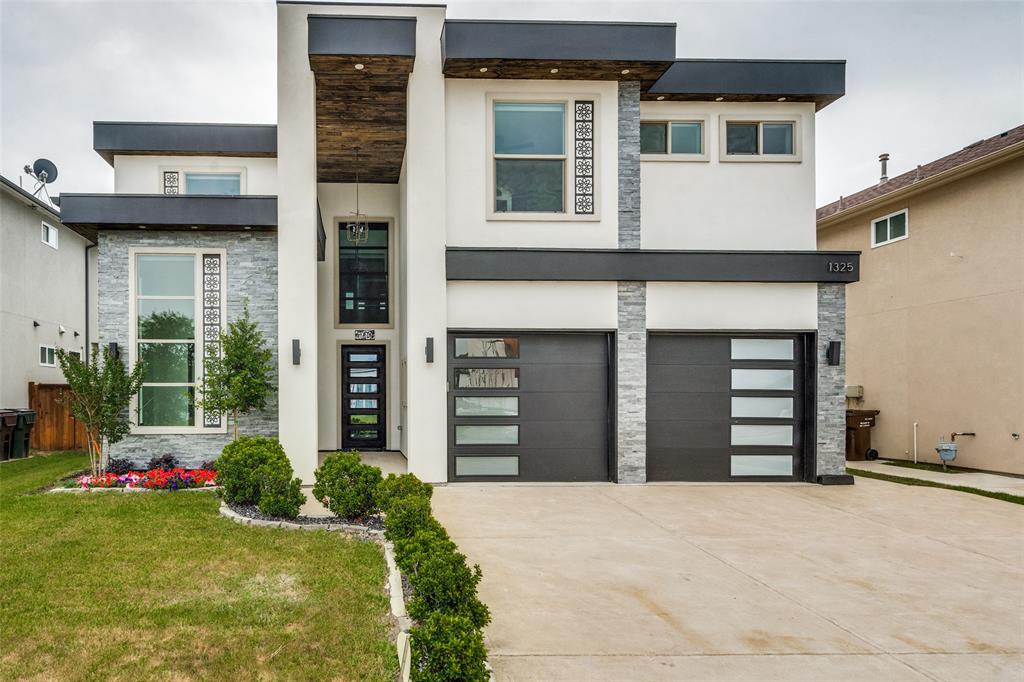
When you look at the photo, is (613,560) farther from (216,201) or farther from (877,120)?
→ (877,120)

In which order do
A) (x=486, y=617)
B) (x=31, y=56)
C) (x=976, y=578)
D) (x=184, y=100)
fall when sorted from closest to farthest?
(x=486, y=617) → (x=976, y=578) → (x=31, y=56) → (x=184, y=100)

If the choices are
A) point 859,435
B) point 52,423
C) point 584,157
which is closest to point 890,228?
point 859,435

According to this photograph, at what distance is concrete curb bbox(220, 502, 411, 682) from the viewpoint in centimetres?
349

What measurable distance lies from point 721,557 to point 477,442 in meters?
4.32

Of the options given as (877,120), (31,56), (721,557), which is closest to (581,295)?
(721,557)

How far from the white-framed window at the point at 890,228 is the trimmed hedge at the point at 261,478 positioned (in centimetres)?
1235

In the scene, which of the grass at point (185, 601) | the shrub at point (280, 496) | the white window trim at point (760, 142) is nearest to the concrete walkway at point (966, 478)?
the white window trim at point (760, 142)

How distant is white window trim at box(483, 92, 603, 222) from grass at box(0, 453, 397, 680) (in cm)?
521

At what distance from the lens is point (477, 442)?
9312 millimetres

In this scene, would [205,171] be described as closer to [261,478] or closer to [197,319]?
[197,319]

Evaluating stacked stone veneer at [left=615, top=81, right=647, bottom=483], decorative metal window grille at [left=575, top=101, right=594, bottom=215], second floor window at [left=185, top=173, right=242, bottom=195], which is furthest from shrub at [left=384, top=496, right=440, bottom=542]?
second floor window at [left=185, top=173, right=242, bottom=195]

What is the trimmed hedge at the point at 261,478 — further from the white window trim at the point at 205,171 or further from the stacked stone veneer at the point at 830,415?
the stacked stone veneer at the point at 830,415

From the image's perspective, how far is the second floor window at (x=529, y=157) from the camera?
370 inches

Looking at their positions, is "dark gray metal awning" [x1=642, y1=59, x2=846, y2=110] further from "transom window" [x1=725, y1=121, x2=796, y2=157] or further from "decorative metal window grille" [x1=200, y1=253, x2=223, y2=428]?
"decorative metal window grille" [x1=200, y1=253, x2=223, y2=428]
